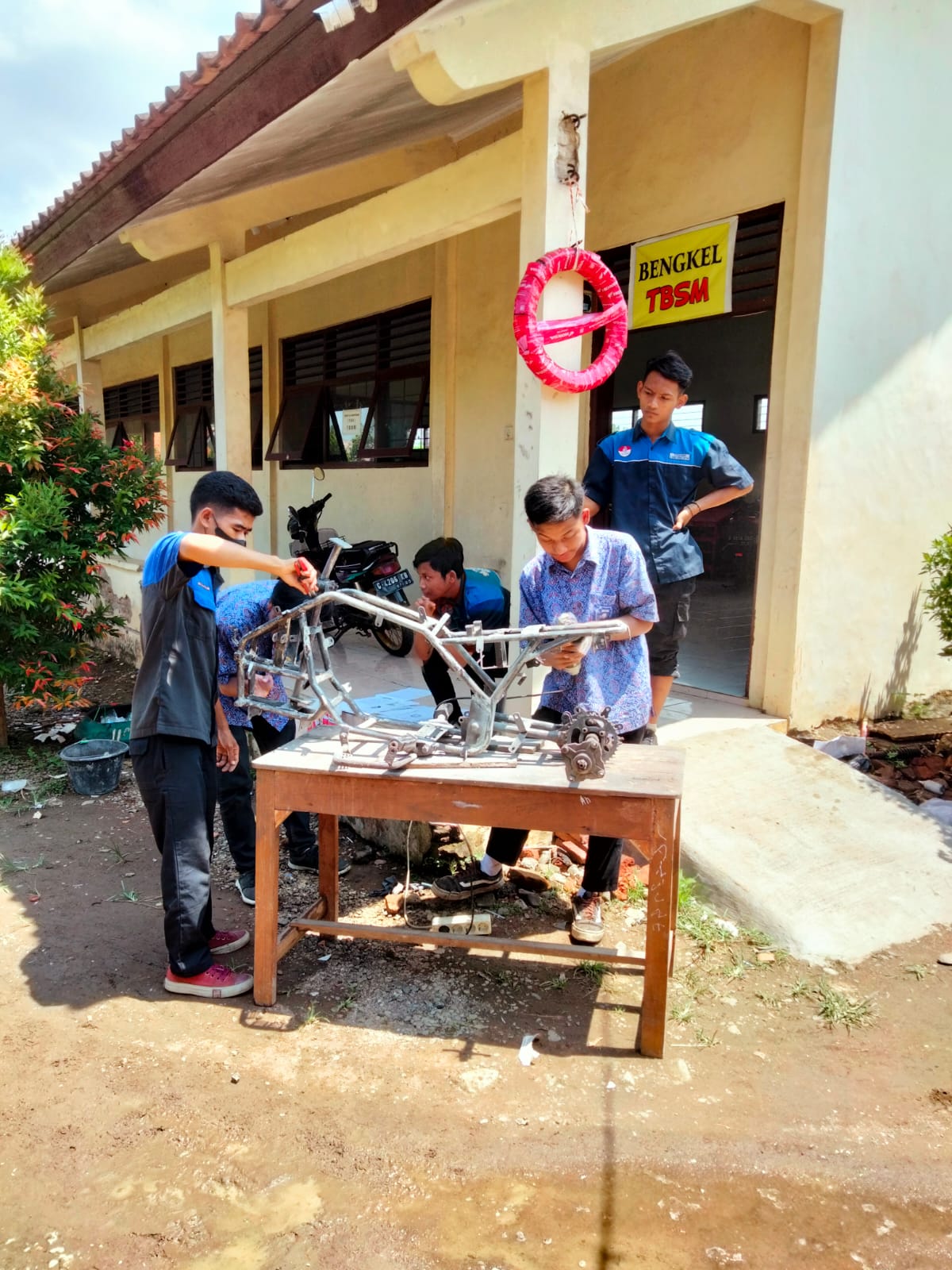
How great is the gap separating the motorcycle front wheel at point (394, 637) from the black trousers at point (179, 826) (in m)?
3.69

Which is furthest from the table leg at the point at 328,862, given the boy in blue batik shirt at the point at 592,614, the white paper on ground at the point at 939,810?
the white paper on ground at the point at 939,810

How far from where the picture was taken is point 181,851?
2.91 metres

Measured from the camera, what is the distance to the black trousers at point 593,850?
324 cm

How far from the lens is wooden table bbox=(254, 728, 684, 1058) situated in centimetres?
257

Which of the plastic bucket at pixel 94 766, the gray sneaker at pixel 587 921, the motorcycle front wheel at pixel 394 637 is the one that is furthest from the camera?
the motorcycle front wheel at pixel 394 637

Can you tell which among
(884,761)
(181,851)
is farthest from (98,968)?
(884,761)

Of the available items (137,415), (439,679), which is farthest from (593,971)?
(137,415)

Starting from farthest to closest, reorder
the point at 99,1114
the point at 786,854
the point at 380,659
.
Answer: the point at 380,659
the point at 786,854
the point at 99,1114

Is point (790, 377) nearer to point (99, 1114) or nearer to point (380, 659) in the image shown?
point (380, 659)

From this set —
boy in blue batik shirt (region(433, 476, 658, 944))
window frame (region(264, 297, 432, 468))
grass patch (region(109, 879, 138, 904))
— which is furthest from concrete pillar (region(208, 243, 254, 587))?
boy in blue batik shirt (region(433, 476, 658, 944))

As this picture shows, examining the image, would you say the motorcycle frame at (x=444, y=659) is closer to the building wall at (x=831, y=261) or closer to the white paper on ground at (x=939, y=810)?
the white paper on ground at (x=939, y=810)

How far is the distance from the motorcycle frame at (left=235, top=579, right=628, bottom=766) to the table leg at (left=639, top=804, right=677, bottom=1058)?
1.32 feet

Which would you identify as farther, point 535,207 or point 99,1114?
point 535,207

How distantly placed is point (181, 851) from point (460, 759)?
3.17ft
